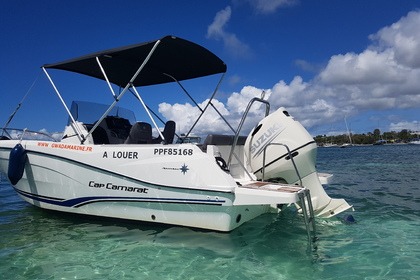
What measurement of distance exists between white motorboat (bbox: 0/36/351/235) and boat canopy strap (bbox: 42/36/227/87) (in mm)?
22

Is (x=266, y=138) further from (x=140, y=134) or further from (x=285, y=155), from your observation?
(x=140, y=134)

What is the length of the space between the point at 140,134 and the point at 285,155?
2.65 m

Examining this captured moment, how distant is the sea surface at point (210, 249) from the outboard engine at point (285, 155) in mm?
466

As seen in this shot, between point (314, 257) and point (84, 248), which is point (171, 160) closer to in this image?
point (84, 248)

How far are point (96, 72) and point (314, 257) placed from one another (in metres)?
5.86

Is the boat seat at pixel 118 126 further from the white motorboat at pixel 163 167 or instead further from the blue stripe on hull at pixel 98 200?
the blue stripe on hull at pixel 98 200

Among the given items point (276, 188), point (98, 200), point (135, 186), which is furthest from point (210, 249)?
point (98, 200)

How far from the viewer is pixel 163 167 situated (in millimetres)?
5086

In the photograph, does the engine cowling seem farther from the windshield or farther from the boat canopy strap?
the windshield

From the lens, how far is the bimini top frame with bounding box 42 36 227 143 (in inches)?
221

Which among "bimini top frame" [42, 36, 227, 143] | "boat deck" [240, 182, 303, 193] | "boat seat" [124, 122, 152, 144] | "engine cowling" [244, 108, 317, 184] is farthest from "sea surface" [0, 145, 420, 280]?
"bimini top frame" [42, 36, 227, 143]

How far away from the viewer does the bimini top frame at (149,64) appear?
5625mm

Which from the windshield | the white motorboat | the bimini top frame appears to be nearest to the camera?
the white motorboat

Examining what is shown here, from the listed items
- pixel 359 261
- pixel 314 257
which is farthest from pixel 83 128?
pixel 359 261
